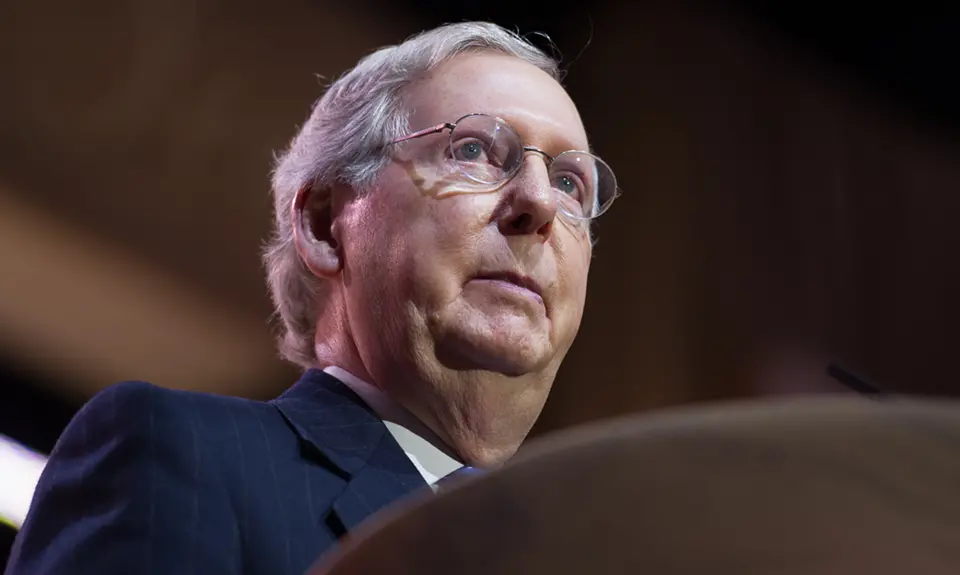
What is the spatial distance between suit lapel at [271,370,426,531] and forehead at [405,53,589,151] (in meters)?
0.34

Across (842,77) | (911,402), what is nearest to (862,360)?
(842,77)

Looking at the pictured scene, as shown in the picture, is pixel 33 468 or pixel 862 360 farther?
pixel 862 360

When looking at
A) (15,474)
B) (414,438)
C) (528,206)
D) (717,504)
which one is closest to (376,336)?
(414,438)

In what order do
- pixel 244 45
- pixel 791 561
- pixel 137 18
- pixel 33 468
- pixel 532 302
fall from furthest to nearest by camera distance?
pixel 244 45
pixel 137 18
pixel 33 468
pixel 532 302
pixel 791 561

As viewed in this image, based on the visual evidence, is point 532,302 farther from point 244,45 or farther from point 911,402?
point 244,45

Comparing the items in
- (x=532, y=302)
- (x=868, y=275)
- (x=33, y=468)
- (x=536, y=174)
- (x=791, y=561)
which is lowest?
(x=33, y=468)

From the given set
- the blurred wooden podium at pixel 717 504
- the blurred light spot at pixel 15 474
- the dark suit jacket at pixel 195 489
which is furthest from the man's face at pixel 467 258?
the blurred wooden podium at pixel 717 504

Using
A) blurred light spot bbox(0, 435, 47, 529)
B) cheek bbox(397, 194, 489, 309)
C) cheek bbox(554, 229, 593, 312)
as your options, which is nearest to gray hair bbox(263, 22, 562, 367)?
cheek bbox(397, 194, 489, 309)

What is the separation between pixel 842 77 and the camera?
7.91ft

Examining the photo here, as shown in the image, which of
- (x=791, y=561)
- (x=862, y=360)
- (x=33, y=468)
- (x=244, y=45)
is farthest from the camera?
(x=862, y=360)

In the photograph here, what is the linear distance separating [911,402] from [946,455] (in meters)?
0.04

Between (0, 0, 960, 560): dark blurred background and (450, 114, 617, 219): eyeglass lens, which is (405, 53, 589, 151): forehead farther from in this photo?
(0, 0, 960, 560): dark blurred background

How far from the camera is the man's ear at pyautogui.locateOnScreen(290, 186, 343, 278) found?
131cm

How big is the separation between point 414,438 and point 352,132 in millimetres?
399
